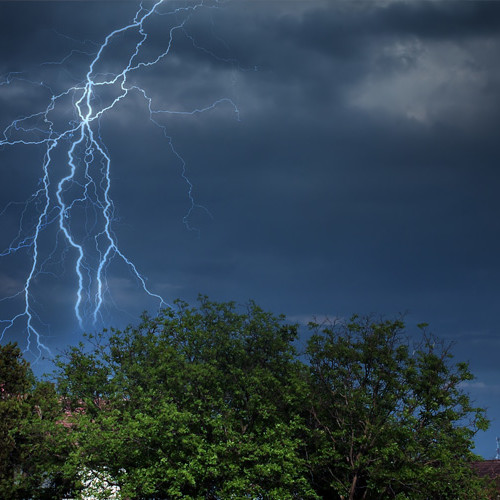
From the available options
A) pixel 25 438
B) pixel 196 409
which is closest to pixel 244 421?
pixel 196 409

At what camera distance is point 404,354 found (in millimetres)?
21484

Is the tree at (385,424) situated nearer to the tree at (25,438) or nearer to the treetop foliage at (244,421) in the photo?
the treetop foliage at (244,421)

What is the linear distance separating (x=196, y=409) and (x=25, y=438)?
5.94m

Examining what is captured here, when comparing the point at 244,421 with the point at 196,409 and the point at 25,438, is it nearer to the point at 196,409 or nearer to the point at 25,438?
the point at 196,409

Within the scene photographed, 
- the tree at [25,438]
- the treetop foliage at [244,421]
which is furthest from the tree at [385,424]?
the tree at [25,438]

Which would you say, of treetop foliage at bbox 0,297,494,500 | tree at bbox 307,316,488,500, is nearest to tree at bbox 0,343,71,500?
treetop foliage at bbox 0,297,494,500

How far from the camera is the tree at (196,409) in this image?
Answer: 19.0 meters

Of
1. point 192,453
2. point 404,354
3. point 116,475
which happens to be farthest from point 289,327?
point 116,475

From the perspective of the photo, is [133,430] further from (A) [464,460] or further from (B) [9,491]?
(A) [464,460]

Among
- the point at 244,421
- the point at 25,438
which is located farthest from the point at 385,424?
the point at 25,438

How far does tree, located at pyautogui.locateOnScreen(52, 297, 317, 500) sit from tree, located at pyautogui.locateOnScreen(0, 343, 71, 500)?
38.0 inches

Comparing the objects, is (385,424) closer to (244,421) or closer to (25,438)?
Result: (244,421)

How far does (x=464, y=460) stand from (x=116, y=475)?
36.9 ft

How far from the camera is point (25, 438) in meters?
21.2
